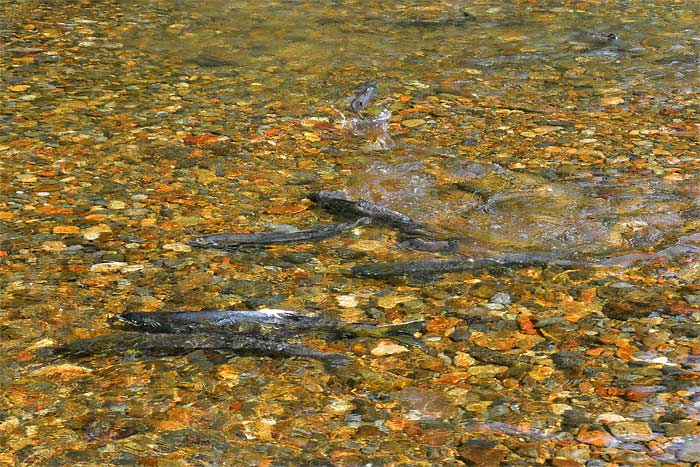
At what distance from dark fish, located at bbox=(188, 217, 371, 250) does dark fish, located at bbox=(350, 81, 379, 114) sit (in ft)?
7.46

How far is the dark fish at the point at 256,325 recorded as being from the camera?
14.5 ft

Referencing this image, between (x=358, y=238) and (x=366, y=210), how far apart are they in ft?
1.10

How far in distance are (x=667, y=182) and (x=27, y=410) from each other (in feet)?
13.6

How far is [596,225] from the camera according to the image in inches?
219

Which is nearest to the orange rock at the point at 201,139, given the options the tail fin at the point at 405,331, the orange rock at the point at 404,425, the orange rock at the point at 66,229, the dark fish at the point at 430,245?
the orange rock at the point at 66,229

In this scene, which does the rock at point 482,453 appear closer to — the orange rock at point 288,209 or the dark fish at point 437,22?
the orange rock at point 288,209

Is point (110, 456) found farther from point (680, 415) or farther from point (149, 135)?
point (149, 135)

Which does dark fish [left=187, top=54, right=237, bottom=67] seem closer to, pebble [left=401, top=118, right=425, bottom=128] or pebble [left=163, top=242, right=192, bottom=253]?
pebble [left=401, top=118, right=425, bottom=128]

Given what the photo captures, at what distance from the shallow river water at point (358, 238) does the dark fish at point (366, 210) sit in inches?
4.9

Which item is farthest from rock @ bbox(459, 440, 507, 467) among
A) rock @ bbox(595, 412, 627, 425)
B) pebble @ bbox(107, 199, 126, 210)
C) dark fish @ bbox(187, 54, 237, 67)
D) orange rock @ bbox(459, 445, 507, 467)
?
dark fish @ bbox(187, 54, 237, 67)

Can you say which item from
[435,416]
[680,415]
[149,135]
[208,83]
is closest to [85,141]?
[149,135]

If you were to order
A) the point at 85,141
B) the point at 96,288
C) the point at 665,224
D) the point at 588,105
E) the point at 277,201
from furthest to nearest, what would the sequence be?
the point at 588,105, the point at 85,141, the point at 277,201, the point at 665,224, the point at 96,288

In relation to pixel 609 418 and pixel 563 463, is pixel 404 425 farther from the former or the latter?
pixel 609 418

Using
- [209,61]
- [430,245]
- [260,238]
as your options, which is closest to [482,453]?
[430,245]
